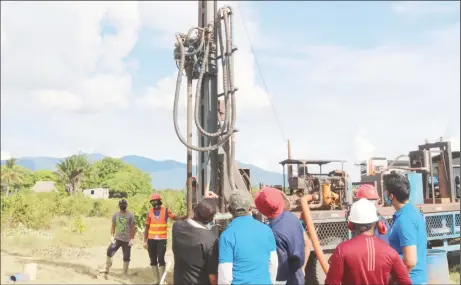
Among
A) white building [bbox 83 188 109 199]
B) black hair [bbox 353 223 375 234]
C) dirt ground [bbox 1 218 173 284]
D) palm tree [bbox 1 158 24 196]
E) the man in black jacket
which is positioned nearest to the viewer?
black hair [bbox 353 223 375 234]

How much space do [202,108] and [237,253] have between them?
4.67 m

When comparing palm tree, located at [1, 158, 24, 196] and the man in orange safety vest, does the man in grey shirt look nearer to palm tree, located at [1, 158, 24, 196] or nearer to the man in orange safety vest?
the man in orange safety vest

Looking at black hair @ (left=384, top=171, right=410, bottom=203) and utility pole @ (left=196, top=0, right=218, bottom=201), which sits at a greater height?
utility pole @ (left=196, top=0, right=218, bottom=201)

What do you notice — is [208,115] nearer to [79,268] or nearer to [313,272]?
[313,272]

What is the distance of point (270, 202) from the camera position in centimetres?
349

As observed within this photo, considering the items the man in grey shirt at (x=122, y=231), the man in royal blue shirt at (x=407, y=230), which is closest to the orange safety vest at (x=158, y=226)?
the man in grey shirt at (x=122, y=231)

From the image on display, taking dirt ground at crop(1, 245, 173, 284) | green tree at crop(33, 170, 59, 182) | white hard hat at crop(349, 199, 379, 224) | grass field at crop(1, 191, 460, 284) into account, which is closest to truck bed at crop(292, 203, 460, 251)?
grass field at crop(1, 191, 460, 284)

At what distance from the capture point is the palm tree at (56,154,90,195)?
149 ft

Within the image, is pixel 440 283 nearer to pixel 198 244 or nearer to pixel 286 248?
pixel 286 248

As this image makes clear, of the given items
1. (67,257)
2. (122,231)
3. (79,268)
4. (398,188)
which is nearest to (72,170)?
(67,257)

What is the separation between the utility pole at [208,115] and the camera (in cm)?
738

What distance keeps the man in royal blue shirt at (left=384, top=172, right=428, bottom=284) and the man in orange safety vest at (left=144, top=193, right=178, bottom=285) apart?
14.9 feet

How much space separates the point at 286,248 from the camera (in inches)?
139

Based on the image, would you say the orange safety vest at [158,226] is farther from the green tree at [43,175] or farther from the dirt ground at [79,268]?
the green tree at [43,175]
